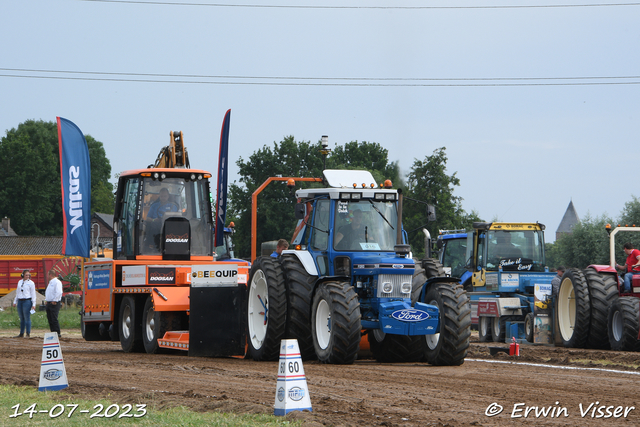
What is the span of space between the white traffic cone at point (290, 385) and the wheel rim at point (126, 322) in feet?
28.5

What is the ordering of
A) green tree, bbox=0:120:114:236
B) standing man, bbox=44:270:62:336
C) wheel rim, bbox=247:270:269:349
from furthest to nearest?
green tree, bbox=0:120:114:236
standing man, bbox=44:270:62:336
wheel rim, bbox=247:270:269:349

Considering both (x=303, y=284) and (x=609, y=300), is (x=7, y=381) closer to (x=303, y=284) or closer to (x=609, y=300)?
(x=303, y=284)

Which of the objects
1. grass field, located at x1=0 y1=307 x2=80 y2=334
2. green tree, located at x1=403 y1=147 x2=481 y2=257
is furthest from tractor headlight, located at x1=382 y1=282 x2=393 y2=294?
green tree, located at x1=403 y1=147 x2=481 y2=257

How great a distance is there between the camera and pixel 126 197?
52.9 ft

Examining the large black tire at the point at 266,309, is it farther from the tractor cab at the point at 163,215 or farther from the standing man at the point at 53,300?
the standing man at the point at 53,300

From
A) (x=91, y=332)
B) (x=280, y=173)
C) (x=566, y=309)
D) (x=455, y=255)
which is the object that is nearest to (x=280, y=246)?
(x=91, y=332)

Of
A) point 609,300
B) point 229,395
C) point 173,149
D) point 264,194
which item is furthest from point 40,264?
point 229,395

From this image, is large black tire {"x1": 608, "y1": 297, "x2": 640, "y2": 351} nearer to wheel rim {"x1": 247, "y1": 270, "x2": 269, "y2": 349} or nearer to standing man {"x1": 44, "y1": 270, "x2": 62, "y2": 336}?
wheel rim {"x1": 247, "y1": 270, "x2": 269, "y2": 349}

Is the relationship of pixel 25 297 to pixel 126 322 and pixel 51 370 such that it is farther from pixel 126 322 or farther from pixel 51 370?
pixel 51 370

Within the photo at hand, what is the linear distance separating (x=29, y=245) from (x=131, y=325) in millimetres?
53747

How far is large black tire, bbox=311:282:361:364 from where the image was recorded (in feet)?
37.6

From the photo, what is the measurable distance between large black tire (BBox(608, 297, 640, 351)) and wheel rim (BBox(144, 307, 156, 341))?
848cm

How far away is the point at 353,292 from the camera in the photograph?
1170 centimetres

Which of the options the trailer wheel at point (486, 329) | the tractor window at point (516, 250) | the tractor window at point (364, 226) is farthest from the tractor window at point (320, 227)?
the tractor window at point (516, 250)
